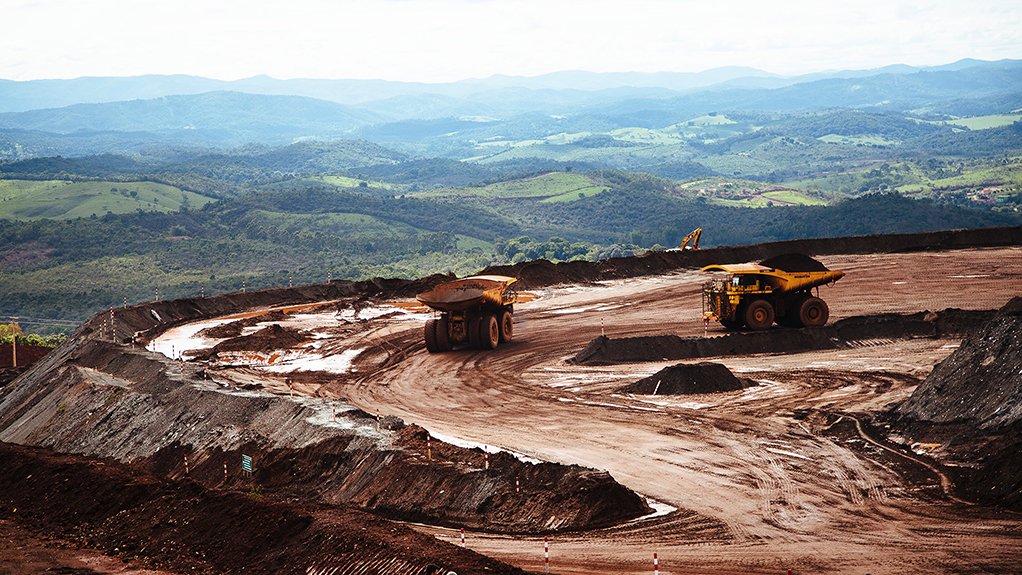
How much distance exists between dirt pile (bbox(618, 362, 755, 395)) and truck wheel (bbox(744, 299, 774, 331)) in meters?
7.59

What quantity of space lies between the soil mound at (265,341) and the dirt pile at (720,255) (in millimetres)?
15653

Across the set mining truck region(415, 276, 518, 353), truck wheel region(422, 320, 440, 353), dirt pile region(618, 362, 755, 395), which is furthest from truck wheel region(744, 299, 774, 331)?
truck wheel region(422, 320, 440, 353)

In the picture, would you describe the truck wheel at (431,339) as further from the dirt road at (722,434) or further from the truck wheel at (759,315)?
the truck wheel at (759,315)

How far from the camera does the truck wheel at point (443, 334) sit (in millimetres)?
41844

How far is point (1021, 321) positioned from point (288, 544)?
17.7 m

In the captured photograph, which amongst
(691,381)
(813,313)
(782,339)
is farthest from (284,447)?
(813,313)

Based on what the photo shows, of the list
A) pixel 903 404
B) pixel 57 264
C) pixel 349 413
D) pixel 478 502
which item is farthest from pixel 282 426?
pixel 57 264

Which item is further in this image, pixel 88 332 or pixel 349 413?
pixel 88 332

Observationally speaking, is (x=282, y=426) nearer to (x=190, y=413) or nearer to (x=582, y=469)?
(x=190, y=413)

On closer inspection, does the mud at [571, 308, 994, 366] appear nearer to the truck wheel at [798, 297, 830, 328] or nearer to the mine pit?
the mine pit

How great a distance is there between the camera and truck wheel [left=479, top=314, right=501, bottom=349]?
→ 4194 centimetres

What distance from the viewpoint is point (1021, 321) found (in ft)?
87.1

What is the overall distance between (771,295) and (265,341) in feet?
63.0

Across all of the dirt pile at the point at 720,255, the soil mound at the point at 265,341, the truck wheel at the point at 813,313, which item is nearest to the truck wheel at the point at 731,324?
the truck wheel at the point at 813,313
